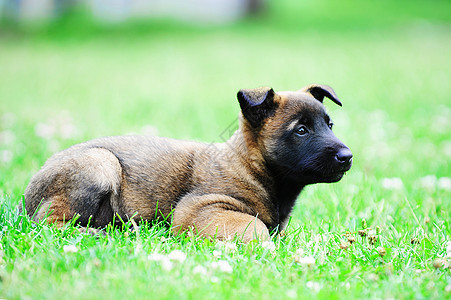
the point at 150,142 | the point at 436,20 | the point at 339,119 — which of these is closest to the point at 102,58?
the point at 339,119

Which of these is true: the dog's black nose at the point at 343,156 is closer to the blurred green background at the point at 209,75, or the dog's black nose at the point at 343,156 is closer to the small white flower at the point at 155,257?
the small white flower at the point at 155,257

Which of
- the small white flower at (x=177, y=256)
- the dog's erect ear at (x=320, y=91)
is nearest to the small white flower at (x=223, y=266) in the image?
the small white flower at (x=177, y=256)

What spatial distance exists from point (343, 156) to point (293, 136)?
0.43 meters

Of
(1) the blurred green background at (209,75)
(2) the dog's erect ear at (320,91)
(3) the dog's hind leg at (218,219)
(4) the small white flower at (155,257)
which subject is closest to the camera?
(4) the small white flower at (155,257)

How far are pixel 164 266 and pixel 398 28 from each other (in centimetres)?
2232

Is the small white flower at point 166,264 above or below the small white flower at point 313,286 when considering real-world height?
above

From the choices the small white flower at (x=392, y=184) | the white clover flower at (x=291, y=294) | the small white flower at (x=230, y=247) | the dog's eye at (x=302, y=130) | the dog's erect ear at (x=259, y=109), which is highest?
the dog's erect ear at (x=259, y=109)

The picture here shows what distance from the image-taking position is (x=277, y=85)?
10555mm

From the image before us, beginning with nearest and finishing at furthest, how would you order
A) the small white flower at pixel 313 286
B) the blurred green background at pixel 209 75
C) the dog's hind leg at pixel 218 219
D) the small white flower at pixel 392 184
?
1. the small white flower at pixel 313 286
2. the dog's hind leg at pixel 218 219
3. the small white flower at pixel 392 184
4. the blurred green background at pixel 209 75

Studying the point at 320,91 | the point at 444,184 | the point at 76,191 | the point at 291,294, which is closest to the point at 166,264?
the point at 291,294

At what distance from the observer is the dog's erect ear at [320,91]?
4.33m

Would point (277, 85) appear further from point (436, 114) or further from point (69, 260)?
point (69, 260)

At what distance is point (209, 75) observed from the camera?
12.4m

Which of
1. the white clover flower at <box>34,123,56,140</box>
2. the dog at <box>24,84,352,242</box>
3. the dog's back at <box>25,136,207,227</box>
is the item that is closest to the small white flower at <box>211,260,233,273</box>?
the dog at <box>24,84,352,242</box>
